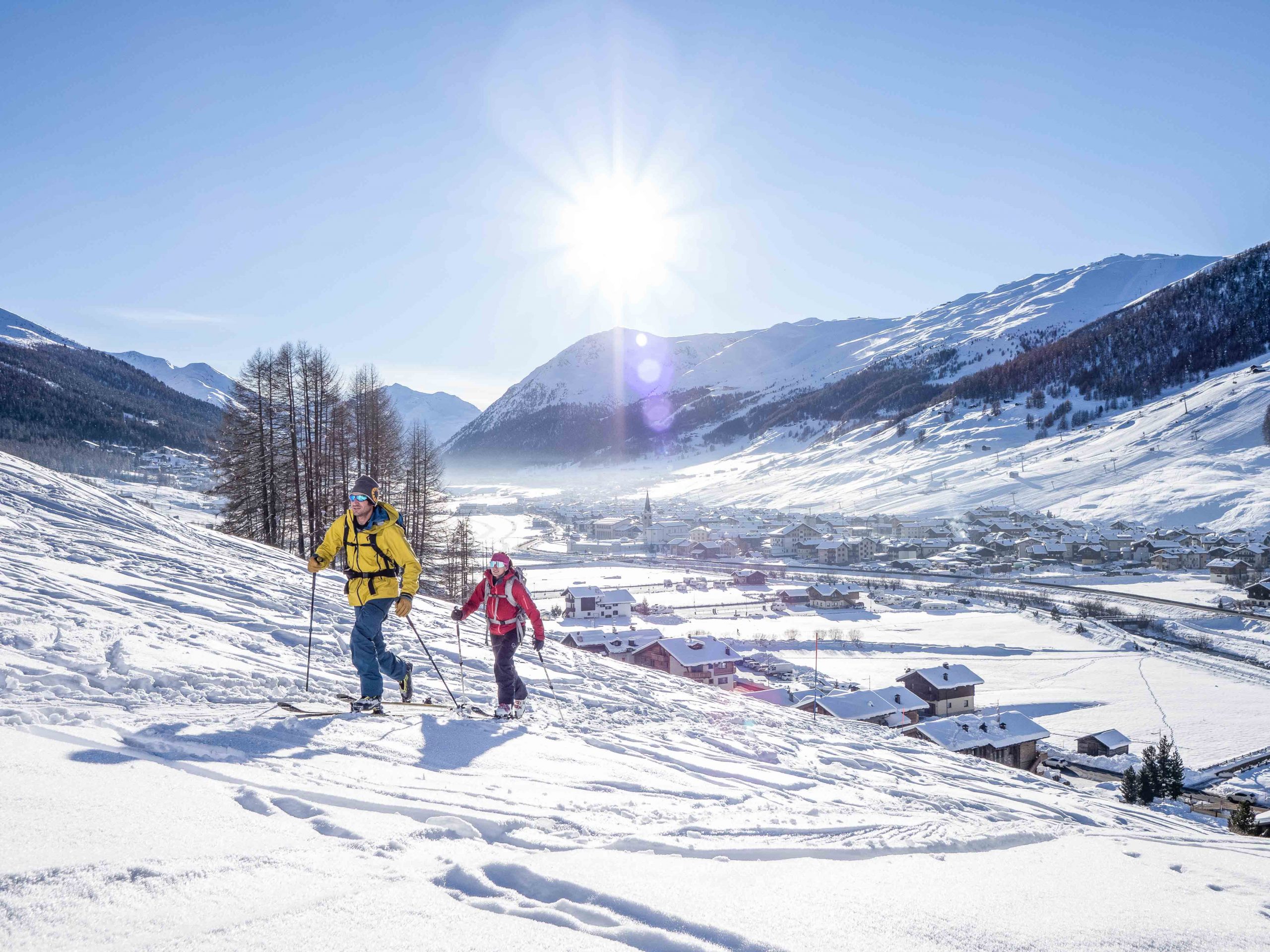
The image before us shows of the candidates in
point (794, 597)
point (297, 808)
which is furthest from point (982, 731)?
point (794, 597)

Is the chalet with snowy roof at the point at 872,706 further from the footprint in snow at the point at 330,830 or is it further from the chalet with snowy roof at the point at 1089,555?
the chalet with snowy roof at the point at 1089,555

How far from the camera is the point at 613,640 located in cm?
3528

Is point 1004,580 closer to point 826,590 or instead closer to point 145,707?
point 826,590

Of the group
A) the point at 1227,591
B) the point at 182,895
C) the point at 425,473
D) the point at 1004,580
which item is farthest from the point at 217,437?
the point at 1227,591

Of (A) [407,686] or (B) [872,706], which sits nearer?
(A) [407,686]

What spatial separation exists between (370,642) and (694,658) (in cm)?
2472

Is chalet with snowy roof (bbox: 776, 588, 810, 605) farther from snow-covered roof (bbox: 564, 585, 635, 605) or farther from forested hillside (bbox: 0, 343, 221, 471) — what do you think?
forested hillside (bbox: 0, 343, 221, 471)

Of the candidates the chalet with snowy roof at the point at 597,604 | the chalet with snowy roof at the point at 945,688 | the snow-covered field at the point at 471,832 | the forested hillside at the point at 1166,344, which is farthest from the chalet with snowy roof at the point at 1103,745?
the forested hillside at the point at 1166,344

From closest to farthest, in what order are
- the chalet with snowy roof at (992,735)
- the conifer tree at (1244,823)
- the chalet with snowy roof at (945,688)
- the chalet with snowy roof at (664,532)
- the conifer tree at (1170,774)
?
the conifer tree at (1244,823) < the conifer tree at (1170,774) < the chalet with snowy roof at (992,735) < the chalet with snowy roof at (945,688) < the chalet with snowy roof at (664,532)

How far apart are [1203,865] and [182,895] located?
665cm

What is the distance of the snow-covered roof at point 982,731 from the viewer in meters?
22.9

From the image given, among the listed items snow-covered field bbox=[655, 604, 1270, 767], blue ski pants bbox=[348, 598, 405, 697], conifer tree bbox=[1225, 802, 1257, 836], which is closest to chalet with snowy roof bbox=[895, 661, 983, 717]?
snow-covered field bbox=[655, 604, 1270, 767]

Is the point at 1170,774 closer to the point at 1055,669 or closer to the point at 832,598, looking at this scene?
the point at 1055,669

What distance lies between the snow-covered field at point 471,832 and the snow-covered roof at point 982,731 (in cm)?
1510
